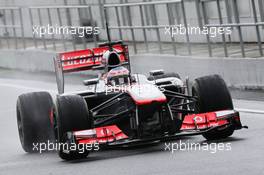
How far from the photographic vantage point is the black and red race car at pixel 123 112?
12.1m

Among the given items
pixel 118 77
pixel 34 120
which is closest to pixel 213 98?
pixel 118 77

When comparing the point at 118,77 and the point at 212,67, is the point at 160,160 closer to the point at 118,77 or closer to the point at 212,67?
the point at 118,77

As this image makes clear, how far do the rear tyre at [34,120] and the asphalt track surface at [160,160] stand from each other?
0.24 meters

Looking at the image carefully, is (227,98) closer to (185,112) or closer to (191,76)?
(185,112)

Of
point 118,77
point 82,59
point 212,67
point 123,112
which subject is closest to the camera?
point 123,112

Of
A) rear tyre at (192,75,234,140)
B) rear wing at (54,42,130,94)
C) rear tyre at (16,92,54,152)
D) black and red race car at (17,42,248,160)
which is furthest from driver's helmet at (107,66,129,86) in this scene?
rear wing at (54,42,130,94)

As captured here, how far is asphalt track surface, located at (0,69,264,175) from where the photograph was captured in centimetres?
1055

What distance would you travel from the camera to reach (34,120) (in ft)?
45.8

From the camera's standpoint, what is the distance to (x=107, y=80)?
13.9 meters

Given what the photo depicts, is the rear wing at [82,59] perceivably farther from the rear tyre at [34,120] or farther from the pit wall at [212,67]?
the pit wall at [212,67]

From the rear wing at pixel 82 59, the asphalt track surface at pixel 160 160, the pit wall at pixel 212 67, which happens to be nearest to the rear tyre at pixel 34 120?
the asphalt track surface at pixel 160 160

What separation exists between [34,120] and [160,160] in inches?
119

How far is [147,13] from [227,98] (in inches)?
443

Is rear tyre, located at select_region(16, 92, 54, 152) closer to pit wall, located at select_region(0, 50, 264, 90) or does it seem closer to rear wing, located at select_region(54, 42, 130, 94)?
rear wing, located at select_region(54, 42, 130, 94)
